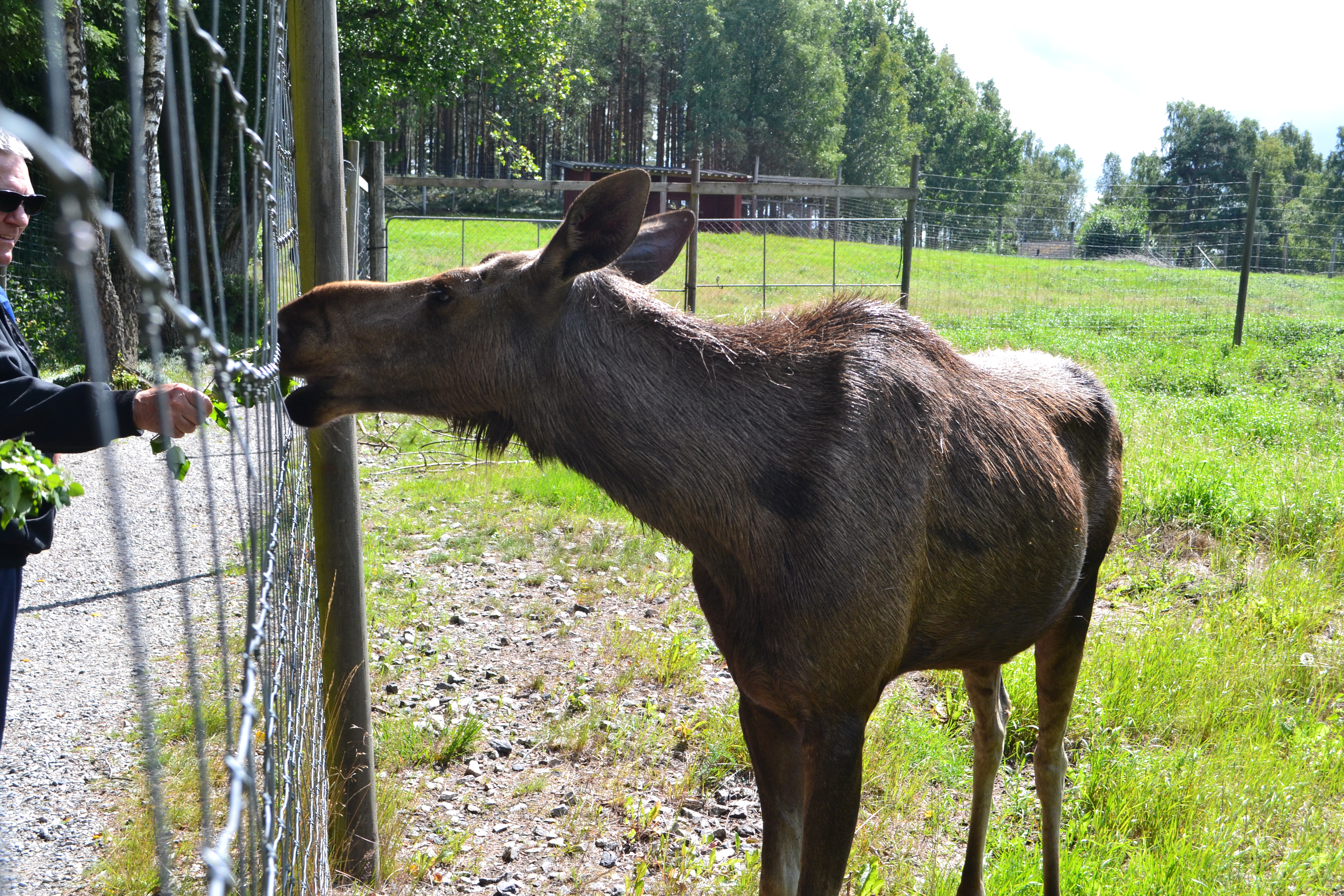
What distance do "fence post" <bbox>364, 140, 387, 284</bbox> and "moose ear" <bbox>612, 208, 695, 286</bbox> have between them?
6.13m

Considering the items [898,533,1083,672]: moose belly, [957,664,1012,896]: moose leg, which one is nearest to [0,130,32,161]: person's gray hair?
[898,533,1083,672]: moose belly

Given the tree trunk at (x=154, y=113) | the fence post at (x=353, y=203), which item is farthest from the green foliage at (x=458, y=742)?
the tree trunk at (x=154, y=113)

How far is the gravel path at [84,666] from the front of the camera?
3.36m

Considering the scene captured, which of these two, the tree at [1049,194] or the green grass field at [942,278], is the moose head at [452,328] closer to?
the green grass field at [942,278]

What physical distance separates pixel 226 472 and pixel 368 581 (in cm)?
350

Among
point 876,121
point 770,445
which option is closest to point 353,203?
point 770,445

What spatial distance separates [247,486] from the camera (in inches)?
64.9

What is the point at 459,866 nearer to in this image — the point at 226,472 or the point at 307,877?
the point at 307,877

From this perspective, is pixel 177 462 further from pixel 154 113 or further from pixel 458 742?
pixel 154 113

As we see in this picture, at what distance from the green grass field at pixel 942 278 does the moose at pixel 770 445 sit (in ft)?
38.1

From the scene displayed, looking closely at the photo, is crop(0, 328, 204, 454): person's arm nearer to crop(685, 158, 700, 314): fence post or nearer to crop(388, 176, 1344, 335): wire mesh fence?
crop(388, 176, 1344, 335): wire mesh fence

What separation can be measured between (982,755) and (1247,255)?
534 inches

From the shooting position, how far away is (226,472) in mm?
8586

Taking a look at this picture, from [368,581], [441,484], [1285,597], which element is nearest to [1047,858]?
[1285,597]
